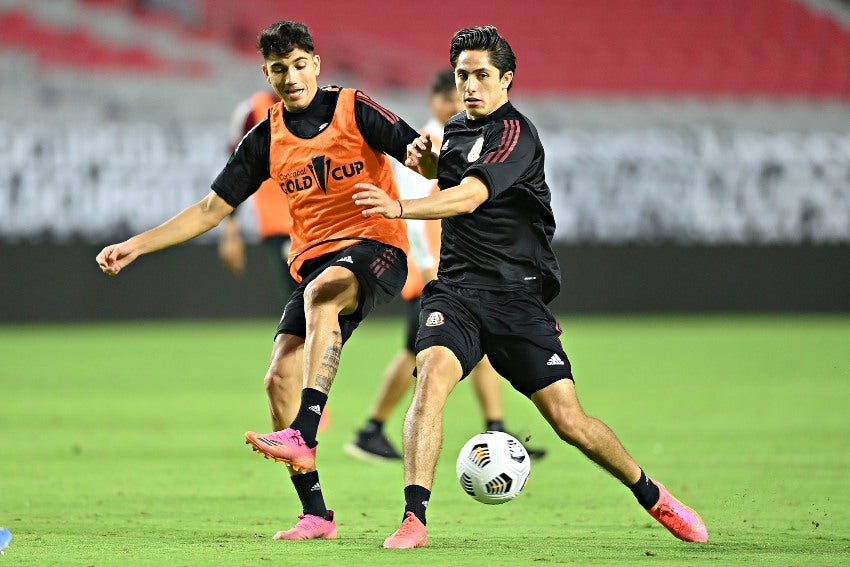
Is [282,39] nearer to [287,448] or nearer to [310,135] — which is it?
[310,135]

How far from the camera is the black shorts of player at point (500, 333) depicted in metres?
6.00

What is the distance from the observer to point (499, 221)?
6156mm

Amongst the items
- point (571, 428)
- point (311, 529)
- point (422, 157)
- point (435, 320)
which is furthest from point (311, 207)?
point (571, 428)

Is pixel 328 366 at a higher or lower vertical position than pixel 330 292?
lower

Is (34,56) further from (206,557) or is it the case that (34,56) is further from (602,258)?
(206,557)

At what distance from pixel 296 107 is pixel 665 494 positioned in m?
2.35

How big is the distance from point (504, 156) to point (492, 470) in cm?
129

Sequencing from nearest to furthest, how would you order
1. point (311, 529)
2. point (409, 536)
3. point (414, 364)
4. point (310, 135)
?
1. point (409, 536)
2. point (311, 529)
3. point (310, 135)
4. point (414, 364)

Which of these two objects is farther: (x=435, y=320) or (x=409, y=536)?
(x=435, y=320)

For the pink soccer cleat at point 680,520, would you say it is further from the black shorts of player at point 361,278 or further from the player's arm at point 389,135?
the player's arm at point 389,135

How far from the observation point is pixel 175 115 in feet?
74.5

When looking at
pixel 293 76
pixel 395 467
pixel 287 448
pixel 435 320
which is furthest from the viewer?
pixel 395 467

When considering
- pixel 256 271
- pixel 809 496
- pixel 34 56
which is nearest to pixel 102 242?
pixel 256 271

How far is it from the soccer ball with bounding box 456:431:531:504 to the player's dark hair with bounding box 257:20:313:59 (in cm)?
190
